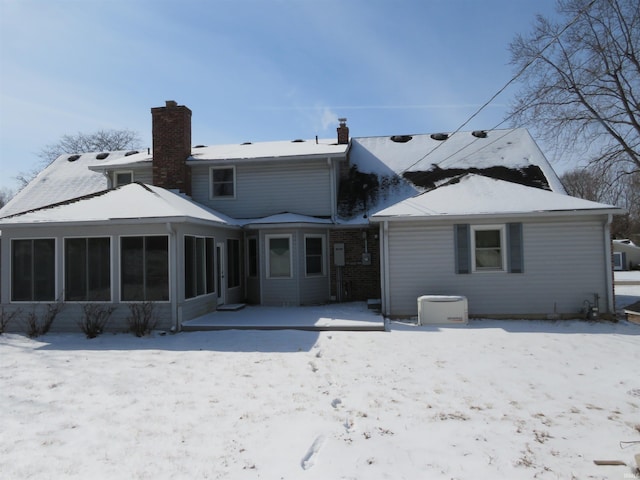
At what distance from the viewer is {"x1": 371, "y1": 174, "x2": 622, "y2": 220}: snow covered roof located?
11.6 meters

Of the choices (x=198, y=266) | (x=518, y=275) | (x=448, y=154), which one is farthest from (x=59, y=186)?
(x=518, y=275)

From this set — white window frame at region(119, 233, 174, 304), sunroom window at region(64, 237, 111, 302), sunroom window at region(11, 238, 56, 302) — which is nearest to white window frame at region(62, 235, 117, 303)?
sunroom window at region(64, 237, 111, 302)

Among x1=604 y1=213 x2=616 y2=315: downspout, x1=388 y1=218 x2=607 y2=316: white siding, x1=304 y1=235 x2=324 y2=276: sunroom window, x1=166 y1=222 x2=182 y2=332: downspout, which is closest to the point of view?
x1=166 y1=222 x2=182 y2=332: downspout

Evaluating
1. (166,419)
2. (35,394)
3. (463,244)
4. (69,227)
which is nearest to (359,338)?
(463,244)

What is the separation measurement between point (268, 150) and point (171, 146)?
11.0ft

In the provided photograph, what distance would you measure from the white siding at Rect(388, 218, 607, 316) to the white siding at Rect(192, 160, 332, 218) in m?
3.97

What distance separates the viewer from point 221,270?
13781mm

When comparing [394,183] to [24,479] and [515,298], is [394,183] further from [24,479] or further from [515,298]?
[24,479]

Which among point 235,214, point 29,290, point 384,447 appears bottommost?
point 384,447

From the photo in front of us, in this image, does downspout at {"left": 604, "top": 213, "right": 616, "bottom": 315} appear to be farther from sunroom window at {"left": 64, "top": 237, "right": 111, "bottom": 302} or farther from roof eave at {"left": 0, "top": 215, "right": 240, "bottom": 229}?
sunroom window at {"left": 64, "top": 237, "right": 111, "bottom": 302}

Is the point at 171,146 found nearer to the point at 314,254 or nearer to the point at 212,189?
the point at 212,189

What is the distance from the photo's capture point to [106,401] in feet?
20.0

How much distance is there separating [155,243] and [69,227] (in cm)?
224

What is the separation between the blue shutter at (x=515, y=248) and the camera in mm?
11875
